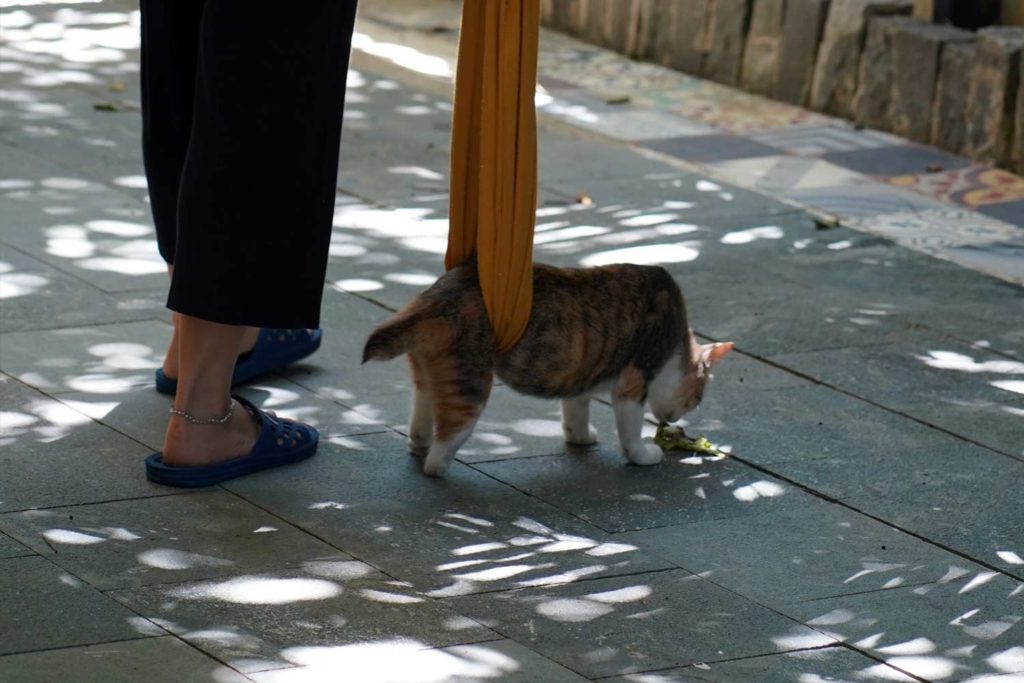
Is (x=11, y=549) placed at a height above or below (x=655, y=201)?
below

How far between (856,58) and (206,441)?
6380 mm

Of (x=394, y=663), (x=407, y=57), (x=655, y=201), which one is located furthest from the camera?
(x=407, y=57)

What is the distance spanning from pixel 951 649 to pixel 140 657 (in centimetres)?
180

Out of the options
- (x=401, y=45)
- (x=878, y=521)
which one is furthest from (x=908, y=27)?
(x=878, y=521)

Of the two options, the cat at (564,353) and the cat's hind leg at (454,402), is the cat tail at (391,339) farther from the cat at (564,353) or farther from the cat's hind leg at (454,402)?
the cat's hind leg at (454,402)

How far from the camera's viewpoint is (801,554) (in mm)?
4336

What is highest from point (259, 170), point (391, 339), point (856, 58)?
point (259, 170)

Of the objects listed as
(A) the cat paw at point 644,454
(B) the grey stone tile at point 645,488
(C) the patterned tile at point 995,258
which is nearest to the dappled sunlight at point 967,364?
(C) the patterned tile at point 995,258

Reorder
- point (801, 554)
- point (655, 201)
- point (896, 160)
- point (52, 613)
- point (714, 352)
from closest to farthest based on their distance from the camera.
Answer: point (52, 613)
point (801, 554)
point (714, 352)
point (655, 201)
point (896, 160)

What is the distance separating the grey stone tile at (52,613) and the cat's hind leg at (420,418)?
1171mm

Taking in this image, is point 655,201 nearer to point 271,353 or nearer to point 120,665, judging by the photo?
point 271,353

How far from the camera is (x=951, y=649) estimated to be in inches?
151

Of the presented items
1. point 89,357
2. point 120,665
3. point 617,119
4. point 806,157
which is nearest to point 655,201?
point 806,157

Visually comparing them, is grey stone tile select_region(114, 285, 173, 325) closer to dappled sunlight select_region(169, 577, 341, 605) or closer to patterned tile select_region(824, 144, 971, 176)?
dappled sunlight select_region(169, 577, 341, 605)
